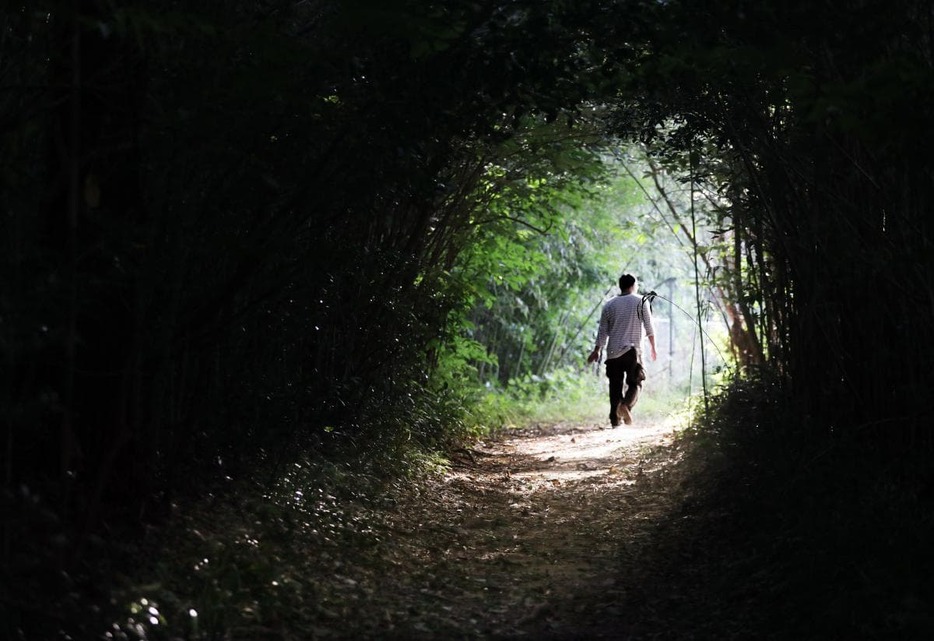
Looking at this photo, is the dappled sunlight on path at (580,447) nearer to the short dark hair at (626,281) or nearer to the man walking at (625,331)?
the man walking at (625,331)

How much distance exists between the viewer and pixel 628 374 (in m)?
10.5

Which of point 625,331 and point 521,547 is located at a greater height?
point 625,331

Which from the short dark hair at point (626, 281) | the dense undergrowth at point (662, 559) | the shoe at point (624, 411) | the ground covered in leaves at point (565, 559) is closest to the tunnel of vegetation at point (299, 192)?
the dense undergrowth at point (662, 559)

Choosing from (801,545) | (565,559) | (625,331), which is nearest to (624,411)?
(625,331)

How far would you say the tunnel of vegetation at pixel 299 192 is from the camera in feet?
11.5

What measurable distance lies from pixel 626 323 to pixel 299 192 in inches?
243

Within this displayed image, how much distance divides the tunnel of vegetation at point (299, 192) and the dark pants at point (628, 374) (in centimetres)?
322

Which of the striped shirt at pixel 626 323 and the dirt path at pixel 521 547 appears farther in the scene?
the striped shirt at pixel 626 323

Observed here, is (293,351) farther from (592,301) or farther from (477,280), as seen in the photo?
(592,301)

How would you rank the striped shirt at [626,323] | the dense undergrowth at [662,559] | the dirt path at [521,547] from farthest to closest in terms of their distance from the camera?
the striped shirt at [626,323] < the dirt path at [521,547] < the dense undergrowth at [662,559]

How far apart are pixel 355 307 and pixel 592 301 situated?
9408mm

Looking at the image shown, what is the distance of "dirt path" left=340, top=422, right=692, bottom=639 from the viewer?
4.25 metres

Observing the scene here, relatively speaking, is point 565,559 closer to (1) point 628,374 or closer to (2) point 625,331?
(2) point 625,331

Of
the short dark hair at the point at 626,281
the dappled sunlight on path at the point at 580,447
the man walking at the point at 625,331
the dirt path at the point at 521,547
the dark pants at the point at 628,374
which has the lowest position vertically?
the dirt path at the point at 521,547
